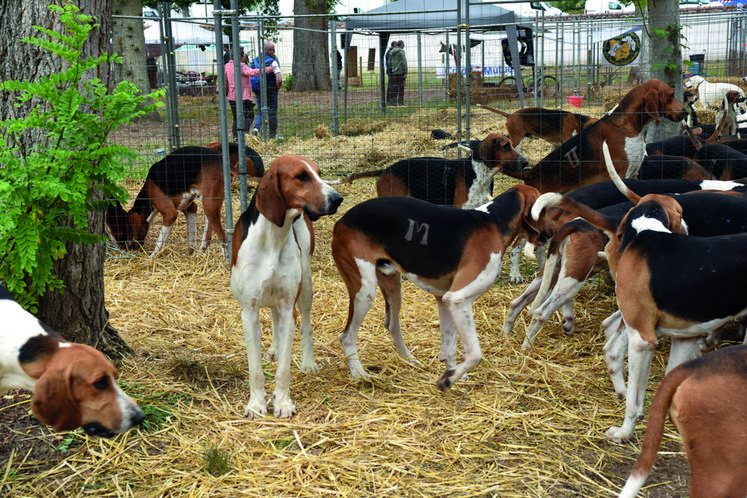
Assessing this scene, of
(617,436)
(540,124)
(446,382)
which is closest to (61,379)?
(446,382)

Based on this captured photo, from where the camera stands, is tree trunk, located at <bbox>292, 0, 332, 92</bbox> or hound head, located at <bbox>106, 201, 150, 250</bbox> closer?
hound head, located at <bbox>106, 201, 150, 250</bbox>

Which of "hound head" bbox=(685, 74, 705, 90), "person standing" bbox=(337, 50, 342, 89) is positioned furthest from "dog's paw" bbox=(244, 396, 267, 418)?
"hound head" bbox=(685, 74, 705, 90)

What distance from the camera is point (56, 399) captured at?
2846 mm

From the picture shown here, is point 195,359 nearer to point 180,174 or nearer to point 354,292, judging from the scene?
point 354,292

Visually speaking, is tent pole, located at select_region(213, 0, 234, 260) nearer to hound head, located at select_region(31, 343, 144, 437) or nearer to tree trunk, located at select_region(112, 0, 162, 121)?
hound head, located at select_region(31, 343, 144, 437)

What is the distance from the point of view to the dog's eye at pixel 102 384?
2949 mm

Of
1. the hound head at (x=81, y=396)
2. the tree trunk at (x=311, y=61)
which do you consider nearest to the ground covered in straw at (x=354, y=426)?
the hound head at (x=81, y=396)

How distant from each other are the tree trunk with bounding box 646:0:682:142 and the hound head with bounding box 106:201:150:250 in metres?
6.05

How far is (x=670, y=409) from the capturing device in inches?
106

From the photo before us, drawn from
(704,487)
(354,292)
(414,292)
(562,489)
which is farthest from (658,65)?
(704,487)

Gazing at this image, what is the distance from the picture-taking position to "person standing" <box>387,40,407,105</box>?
1286 centimetres

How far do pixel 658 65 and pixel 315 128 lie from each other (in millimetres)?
7386

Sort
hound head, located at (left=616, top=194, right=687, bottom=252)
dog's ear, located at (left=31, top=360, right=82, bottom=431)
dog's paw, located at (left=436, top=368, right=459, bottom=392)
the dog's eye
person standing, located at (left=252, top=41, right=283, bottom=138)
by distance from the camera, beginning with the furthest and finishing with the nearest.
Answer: person standing, located at (left=252, top=41, right=283, bottom=138), dog's paw, located at (left=436, top=368, right=459, bottom=392), hound head, located at (left=616, top=194, right=687, bottom=252), the dog's eye, dog's ear, located at (left=31, top=360, right=82, bottom=431)

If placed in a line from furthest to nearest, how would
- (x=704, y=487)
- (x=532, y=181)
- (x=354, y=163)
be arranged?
(x=354, y=163)
(x=532, y=181)
(x=704, y=487)
